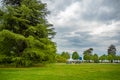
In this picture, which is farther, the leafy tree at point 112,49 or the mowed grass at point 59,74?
the leafy tree at point 112,49

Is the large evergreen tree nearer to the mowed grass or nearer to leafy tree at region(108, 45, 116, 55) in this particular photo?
the mowed grass

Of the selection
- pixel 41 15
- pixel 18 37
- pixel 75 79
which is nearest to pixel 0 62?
pixel 18 37

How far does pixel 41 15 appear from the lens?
36750 millimetres

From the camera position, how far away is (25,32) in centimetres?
3528

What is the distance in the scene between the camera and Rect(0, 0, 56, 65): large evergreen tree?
3288 cm

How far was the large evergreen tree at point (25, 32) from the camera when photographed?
3288 cm

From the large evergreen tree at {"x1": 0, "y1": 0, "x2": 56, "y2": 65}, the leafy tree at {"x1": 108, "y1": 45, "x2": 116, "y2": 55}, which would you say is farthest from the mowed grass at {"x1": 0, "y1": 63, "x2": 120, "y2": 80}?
the leafy tree at {"x1": 108, "y1": 45, "x2": 116, "y2": 55}

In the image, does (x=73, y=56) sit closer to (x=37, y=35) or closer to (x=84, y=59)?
(x=84, y=59)

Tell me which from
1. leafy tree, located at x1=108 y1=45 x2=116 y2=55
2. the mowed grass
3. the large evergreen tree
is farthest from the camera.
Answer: leafy tree, located at x1=108 y1=45 x2=116 y2=55

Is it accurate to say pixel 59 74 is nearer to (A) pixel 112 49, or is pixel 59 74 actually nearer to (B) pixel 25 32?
(B) pixel 25 32

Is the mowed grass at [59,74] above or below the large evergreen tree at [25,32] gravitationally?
below

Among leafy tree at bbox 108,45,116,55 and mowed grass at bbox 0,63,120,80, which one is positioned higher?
leafy tree at bbox 108,45,116,55

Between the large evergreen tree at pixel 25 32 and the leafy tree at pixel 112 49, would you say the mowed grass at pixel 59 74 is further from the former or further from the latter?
the leafy tree at pixel 112 49

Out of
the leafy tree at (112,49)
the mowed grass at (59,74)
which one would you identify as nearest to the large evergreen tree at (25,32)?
the mowed grass at (59,74)
